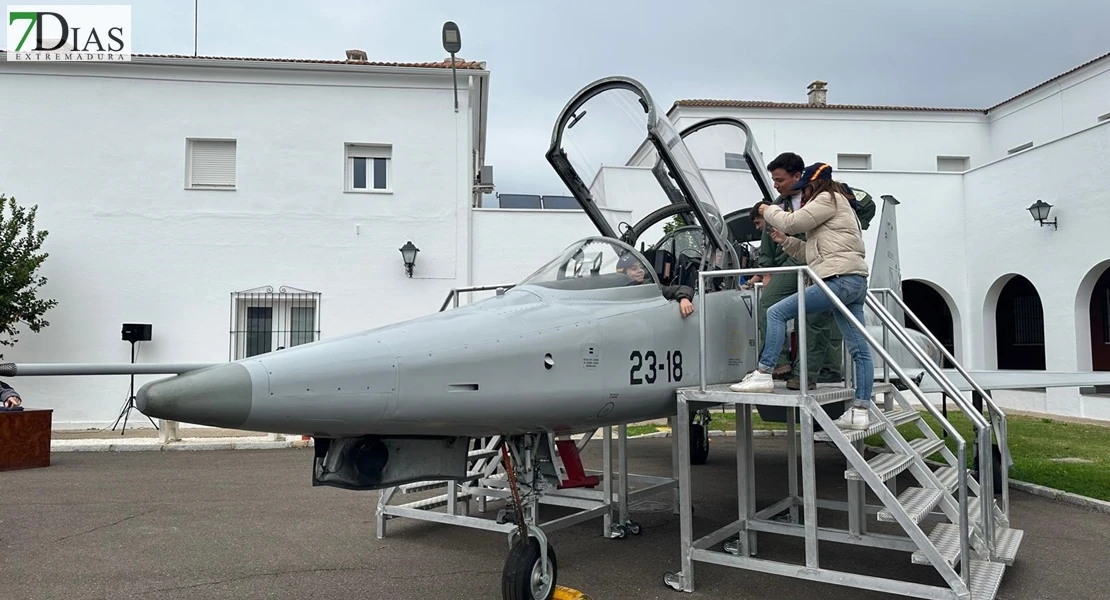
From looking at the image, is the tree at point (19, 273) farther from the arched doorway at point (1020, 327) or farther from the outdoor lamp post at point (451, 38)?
the arched doorway at point (1020, 327)

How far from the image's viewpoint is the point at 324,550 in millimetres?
5859

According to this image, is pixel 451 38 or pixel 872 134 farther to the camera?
pixel 872 134

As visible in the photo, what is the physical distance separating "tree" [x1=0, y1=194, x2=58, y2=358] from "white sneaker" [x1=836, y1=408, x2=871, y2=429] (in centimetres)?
1290

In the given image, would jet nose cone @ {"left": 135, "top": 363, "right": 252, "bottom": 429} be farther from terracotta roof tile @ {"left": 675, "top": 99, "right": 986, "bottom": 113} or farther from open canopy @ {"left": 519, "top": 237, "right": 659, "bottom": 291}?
terracotta roof tile @ {"left": 675, "top": 99, "right": 986, "bottom": 113}

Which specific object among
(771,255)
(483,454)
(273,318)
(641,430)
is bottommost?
(641,430)

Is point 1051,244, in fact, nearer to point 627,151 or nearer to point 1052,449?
point 1052,449

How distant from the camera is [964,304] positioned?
17297 millimetres

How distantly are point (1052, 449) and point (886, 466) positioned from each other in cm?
815

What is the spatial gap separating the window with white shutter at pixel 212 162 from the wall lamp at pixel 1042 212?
1592 cm

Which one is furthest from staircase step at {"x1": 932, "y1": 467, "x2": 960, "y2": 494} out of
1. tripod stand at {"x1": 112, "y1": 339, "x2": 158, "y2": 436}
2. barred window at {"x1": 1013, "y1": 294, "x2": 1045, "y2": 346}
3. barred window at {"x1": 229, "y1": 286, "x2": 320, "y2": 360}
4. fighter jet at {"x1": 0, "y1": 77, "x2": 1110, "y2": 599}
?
barred window at {"x1": 1013, "y1": 294, "x2": 1045, "y2": 346}

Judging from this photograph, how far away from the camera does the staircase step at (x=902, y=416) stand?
5.33m

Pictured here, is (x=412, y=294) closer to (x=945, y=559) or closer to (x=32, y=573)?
(x=32, y=573)

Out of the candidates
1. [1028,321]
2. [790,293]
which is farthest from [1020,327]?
[790,293]

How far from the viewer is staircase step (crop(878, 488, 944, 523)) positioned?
13.7 feet
